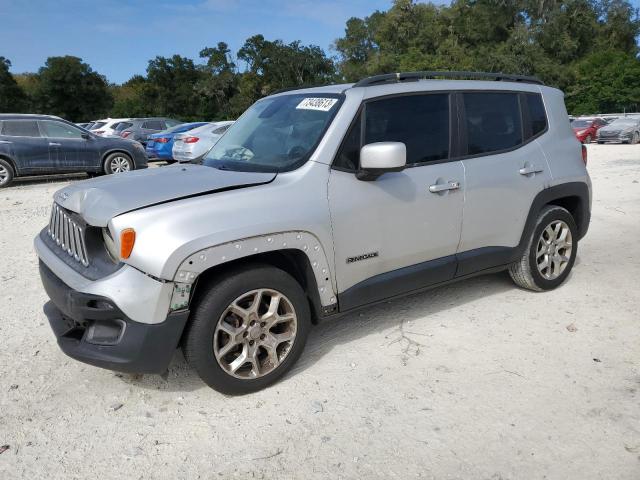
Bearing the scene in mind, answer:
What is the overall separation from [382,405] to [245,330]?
0.92 m

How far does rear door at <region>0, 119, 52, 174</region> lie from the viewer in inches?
500

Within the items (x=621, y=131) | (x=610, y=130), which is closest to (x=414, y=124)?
(x=621, y=131)

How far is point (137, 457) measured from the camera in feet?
9.10

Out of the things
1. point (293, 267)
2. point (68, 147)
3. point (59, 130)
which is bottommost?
point (68, 147)

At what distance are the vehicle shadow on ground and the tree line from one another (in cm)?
4619

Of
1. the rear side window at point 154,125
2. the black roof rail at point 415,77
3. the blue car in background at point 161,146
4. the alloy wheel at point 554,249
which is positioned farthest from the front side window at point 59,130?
the alloy wheel at point 554,249

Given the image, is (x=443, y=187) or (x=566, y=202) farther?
(x=566, y=202)

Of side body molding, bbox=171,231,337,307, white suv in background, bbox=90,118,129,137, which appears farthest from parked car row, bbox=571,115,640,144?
side body molding, bbox=171,231,337,307

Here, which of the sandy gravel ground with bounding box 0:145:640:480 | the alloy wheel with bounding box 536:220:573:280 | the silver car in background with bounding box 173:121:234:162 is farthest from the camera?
the silver car in background with bounding box 173:121:234:162

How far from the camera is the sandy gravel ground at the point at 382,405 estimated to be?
106 inches

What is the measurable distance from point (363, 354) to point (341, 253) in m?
0.83

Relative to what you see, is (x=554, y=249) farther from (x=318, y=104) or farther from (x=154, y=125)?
(x=154, y=125)

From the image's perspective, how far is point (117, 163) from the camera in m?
14.0

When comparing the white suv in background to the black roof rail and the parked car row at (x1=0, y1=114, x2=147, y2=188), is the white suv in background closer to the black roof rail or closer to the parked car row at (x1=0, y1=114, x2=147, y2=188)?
the parked car row at (x1=0, y1=114, x2=147, y2=188)
